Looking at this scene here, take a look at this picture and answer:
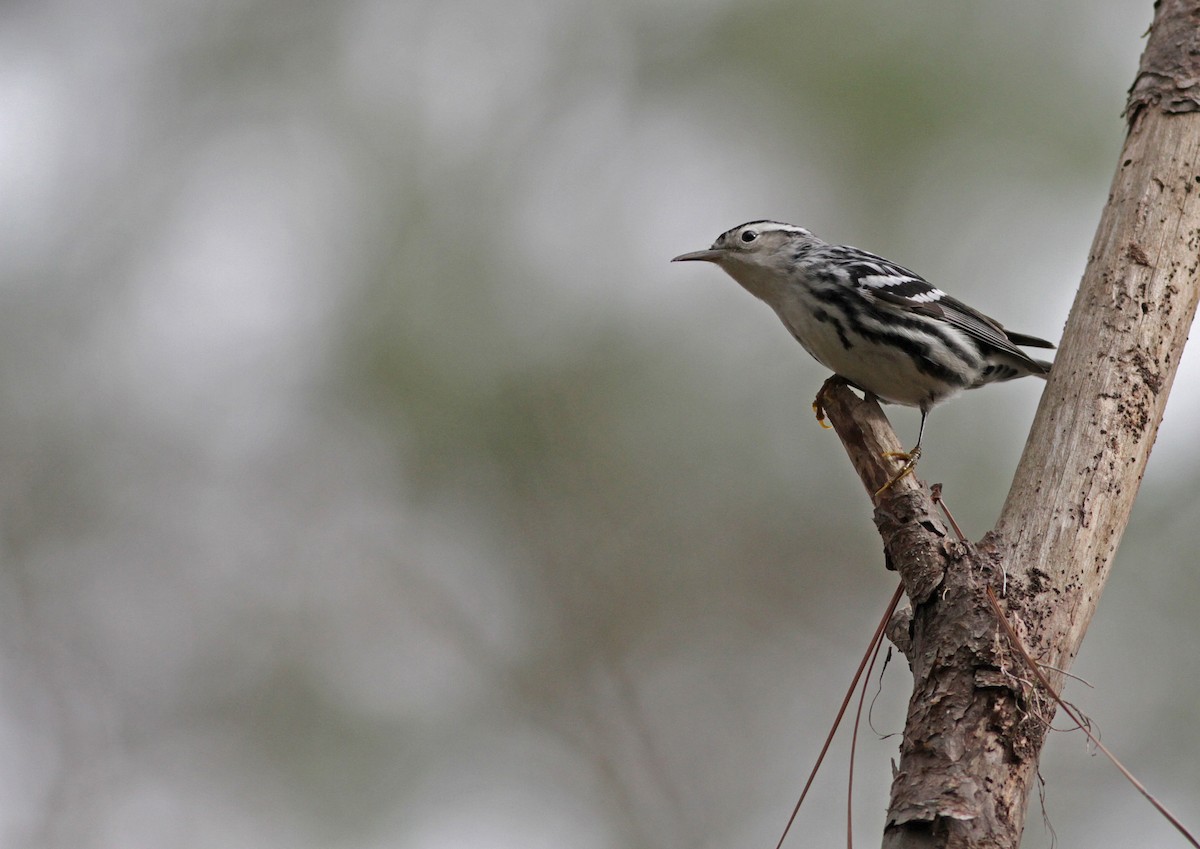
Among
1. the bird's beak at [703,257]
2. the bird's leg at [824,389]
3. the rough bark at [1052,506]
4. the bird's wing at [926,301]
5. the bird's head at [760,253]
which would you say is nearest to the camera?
the rough bark at [1052,506]

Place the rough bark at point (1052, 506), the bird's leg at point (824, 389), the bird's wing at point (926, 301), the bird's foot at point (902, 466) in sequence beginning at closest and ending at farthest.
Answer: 1. the rough bark at point (1052, 506)
2. the bird's foot at point (902, 466)
3. the bird's leg at point (824, 389)
4. the bird's wing at point (926, 301)

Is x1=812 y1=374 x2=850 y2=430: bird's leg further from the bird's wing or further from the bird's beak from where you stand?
the bird's beak

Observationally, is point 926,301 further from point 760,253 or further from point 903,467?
point 903,467

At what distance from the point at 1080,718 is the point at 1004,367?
94.2 inches

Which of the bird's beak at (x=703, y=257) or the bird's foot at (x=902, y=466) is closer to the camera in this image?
the bird's foot at (x=902, y=466)

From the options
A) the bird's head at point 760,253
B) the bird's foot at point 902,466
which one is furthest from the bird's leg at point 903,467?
the bird's head at point 760,253

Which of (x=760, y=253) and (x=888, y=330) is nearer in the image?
(x=888, y=330)

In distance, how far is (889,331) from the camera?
466 cm

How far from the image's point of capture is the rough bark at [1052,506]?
259 centimetres

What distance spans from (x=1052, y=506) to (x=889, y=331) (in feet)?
5.62

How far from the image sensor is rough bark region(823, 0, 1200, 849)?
259cm

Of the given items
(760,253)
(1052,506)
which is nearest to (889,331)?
(760,253)

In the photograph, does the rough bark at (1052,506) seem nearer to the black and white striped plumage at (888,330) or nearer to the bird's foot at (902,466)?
the bird's foot at (902,466)

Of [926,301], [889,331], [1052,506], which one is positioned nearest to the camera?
[1052,506]
